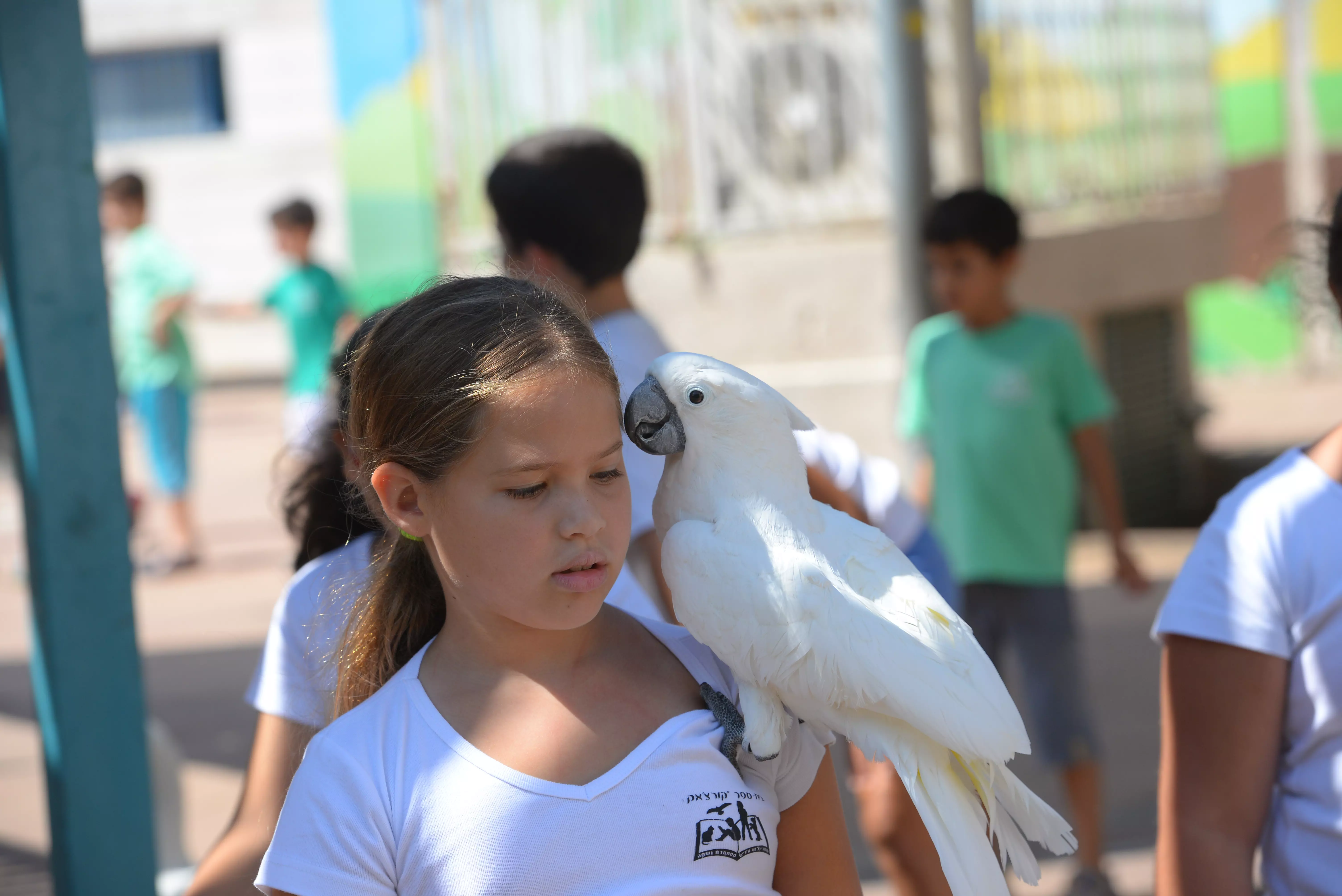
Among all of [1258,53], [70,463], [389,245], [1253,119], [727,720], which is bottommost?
[727,720]

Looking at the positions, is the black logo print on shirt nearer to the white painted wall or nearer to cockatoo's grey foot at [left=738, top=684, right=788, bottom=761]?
cockatoo's grey foot at [left=738, top=684, right=788, bottom=761]

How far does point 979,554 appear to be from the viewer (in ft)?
12.5

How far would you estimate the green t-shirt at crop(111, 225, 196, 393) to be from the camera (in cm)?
717

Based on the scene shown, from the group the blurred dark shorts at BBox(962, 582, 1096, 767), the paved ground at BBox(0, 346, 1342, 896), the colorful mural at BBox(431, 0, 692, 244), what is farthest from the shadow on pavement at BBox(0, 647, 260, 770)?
the colorful mural at BBox(431, 0, 692, 244)

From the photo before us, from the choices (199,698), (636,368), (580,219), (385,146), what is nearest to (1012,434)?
(580,219)

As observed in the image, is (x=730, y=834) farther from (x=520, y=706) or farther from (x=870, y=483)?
(x=870, y=483)

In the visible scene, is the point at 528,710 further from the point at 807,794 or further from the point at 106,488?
the point at 106,488

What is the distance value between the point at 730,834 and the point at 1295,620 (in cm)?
82

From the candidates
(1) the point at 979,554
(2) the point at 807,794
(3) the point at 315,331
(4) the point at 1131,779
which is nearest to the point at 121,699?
(2) the point at 807,794

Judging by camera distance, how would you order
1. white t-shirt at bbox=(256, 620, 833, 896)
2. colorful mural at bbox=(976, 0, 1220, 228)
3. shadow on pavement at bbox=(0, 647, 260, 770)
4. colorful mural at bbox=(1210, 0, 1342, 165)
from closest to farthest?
white t-shirt at bbox=(256, 620, 833, 896), shadow on pavement at bbox=(0, 647, 260, 770), colorful mural at bbox=(976, 0, 1220, 228), colorful mural at bbox=(1210, 0, 1342, 165)

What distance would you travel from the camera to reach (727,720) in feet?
4.70

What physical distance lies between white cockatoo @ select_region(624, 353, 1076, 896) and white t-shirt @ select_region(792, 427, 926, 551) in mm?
980

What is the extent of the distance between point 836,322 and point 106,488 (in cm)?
509

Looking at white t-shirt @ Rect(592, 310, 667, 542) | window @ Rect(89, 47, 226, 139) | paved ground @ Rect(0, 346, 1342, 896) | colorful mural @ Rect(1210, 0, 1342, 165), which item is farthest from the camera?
window @ Rect(89, 47, 226, 139)
